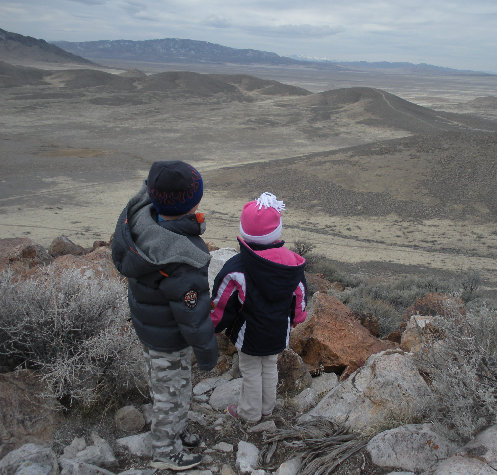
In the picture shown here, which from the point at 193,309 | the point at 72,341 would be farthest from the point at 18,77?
the point at 193,309

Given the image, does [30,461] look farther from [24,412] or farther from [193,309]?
[193,309]

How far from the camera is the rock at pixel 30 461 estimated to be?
2.19m

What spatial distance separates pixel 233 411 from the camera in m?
3.06

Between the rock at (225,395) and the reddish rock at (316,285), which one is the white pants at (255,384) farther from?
the reddish rock at (316,285)

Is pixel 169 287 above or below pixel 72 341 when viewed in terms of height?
above

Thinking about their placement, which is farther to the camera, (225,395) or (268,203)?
(225,395)

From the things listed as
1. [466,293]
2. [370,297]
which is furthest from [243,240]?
[466,293]

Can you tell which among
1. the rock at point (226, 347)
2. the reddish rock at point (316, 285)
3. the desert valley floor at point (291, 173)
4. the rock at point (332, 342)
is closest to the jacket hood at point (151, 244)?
the rock at point (226, 347)

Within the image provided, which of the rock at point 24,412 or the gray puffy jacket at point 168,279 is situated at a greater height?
the gray puffy jacket at point 168,279

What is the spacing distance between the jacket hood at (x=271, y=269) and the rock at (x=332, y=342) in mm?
1137

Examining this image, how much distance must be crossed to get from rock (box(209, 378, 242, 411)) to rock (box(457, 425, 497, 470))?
152 centimetres

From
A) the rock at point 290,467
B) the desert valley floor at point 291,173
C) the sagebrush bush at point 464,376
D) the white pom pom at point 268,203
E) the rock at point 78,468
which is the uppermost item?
the white pom pom at point 268,203

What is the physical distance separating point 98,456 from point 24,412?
490 millimetres

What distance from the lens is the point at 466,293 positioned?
7.55 m
